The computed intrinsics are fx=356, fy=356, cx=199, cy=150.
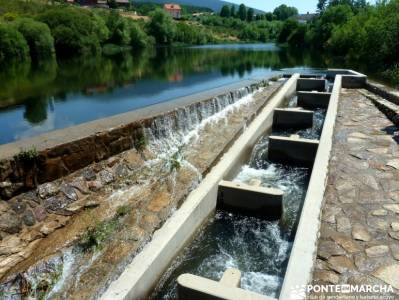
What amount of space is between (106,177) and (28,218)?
1469 mm

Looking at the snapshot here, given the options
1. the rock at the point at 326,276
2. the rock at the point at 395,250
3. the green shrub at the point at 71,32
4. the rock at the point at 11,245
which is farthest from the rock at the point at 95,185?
the green shrub at the point at 71,32

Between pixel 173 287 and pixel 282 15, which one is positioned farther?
pixel 282 15

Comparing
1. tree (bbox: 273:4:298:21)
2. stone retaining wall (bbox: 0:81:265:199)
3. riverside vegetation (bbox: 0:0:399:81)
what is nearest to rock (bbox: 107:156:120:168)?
stone retaining wall (bbox: 0:81:265:199)

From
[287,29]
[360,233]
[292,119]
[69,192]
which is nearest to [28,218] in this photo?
[69,192]

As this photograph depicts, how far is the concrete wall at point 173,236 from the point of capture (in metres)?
3.73

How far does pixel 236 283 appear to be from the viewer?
384cm

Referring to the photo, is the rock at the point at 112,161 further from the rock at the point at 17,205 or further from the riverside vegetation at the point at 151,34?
the riverside vegetation at the point at 151,34

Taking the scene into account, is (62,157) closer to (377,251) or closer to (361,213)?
(361,213)

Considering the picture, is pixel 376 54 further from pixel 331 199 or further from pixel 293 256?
pixel 293 256

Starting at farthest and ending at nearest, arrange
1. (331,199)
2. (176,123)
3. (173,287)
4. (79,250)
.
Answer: (176,123) < (331,199) < (79,250) < (173,287)

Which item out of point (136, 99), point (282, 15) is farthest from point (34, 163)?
point (282, 15)

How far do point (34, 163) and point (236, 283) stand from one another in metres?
3.29

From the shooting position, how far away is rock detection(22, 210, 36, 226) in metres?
4.73

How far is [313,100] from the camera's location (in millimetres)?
13047
